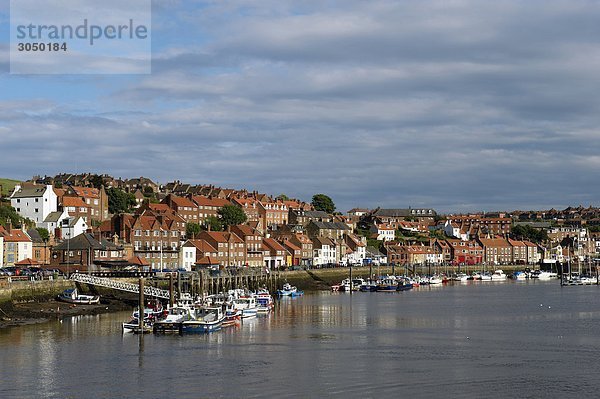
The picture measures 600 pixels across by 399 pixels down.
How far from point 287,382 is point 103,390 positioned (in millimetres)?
7121

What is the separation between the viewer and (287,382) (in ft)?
114

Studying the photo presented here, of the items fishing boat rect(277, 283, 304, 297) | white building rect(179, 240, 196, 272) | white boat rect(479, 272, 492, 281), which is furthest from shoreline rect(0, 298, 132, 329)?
white boat rect(479, 272, 492, 281)

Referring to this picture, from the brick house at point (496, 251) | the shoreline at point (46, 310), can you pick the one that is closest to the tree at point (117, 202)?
the shoreline at point (46, 310)

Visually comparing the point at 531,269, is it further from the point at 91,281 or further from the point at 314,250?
the point at 91,281

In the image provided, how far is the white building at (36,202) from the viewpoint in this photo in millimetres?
111625

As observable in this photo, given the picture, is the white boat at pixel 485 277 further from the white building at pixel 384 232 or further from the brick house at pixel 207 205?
the brick house at pixel 207 205

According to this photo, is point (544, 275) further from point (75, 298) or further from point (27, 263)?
point (75, 298)

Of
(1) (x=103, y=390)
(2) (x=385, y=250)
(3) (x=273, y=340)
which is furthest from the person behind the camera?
(2) (x=385, y=250)

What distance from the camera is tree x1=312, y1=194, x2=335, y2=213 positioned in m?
180

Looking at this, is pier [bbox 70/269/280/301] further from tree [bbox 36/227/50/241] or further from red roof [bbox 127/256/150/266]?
tree [bbox 36/227/50/241]

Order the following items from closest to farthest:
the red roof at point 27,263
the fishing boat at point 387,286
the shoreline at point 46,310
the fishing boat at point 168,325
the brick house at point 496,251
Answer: the fishing boat at point 168,325 → the shoreline at point 46,310 → the red roof at point 27,263 → the fishing boat at point 387,286 → the brick house at point 496,251

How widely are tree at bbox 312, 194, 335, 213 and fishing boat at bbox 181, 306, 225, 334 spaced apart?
122997 mm

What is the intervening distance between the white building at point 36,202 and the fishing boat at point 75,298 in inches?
1802

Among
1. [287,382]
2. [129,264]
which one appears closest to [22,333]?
[287,382]
